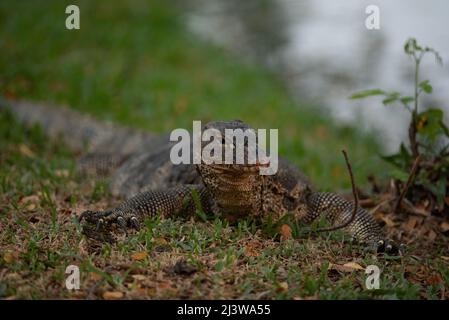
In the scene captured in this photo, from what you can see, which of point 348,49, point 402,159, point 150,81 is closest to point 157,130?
point 150,81

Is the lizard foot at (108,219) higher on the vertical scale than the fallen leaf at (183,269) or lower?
higher

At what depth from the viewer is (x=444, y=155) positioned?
16.6ft

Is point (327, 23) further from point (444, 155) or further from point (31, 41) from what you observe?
point (444, 155)

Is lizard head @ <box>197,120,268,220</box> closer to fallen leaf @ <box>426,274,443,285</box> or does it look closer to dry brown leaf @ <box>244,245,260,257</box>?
dry brown leaf @ <box>244,245,260,257</box>

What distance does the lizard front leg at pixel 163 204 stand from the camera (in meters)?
4.20

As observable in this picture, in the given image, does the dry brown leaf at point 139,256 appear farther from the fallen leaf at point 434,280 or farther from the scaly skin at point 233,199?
the fallen leaf at point 434,280

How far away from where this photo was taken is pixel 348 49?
13.9 metres

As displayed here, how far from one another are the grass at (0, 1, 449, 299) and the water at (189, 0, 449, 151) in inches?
28.9

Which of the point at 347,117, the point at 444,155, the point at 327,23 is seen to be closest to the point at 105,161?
the point at 444,155

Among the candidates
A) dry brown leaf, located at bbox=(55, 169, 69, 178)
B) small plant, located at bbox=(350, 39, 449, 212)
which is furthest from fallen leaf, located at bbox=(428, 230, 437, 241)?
dry brown leaf, located at bbox=(55, 169, 69, 178)

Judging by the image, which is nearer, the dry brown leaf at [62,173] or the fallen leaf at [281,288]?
the fallen leaf at [281,288]

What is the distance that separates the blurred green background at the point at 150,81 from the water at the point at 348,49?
65 centimetres

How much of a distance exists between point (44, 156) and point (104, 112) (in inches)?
78.0

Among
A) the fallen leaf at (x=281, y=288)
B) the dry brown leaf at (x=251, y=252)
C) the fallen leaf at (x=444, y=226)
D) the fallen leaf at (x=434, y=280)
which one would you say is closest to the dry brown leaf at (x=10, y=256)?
the dry brown leaf at (x=251, y=252)
